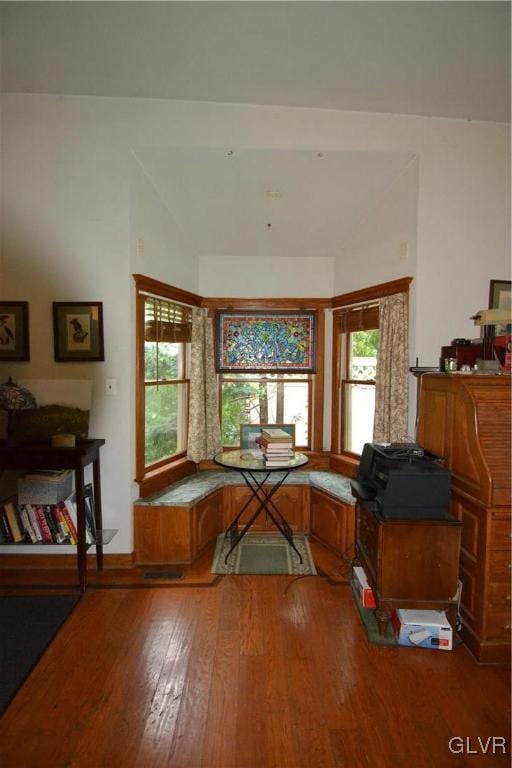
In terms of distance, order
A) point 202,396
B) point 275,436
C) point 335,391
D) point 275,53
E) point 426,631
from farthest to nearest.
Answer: point 335,391 < point 202,396 < point 275,436 < point 275,53 < point 426,631

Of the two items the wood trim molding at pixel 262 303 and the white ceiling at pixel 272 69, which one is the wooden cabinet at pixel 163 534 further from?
the white ceiling at pixel 272 69

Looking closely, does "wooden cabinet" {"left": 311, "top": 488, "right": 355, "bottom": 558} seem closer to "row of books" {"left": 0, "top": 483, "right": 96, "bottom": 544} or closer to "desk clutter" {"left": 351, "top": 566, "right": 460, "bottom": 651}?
"desk clutter" {"left": 351, "top": 566, "right": 460, "bottom": 651}

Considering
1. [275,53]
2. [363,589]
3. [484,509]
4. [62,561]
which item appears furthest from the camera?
[62,561]

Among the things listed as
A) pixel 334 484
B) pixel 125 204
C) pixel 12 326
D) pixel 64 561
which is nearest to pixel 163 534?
pixel 64 561

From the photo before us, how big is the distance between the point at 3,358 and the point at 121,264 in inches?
44.3

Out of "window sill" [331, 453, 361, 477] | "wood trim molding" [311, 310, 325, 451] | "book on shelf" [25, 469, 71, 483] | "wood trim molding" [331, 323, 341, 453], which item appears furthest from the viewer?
"wood trim molding" [311, 310, 325, 451]

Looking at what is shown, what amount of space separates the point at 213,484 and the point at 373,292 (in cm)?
219

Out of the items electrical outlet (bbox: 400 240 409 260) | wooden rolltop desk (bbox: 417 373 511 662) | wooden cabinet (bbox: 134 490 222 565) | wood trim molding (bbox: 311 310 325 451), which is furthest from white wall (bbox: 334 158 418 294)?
wooden cabinet (bbox: 134 490 222 565)

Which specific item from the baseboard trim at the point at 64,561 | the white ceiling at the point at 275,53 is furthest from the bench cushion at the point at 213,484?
the white ceiling at the point at 275,53

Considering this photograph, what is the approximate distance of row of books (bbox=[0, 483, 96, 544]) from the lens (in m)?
2.55

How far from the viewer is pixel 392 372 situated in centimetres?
288

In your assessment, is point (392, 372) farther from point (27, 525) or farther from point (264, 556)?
point (27, 525)

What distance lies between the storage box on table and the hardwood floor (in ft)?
2.44

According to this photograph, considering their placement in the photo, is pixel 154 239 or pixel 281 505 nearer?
pixel 154 239
